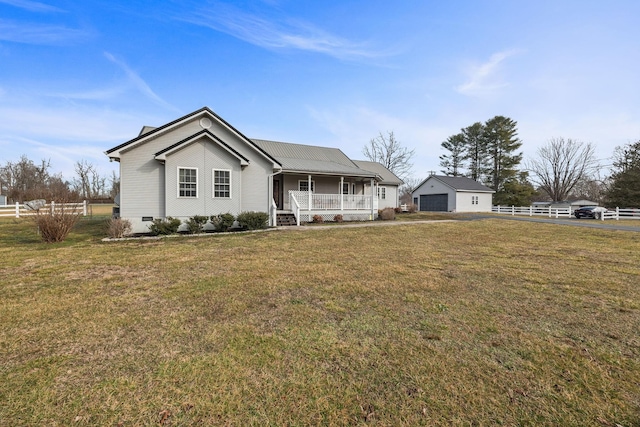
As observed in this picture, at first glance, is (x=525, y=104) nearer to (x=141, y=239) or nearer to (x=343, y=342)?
(x=343, y=342)

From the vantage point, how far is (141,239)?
36.2 ft

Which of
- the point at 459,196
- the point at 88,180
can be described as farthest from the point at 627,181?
the point at 88,180

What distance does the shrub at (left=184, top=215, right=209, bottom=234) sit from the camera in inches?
499

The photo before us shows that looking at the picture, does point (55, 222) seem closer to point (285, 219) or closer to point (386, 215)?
point (285, 219)

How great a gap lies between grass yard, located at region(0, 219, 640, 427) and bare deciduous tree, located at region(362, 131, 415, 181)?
38.8 metres

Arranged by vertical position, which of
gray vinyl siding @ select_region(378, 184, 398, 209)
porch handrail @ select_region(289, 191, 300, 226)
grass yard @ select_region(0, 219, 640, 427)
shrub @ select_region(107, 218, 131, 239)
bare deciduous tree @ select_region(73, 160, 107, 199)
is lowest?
grass yard @ select_region(0, 219, 640, 427)

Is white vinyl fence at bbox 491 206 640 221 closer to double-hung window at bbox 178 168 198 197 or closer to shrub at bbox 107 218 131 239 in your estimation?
double-hung window at bbox 178 168 198 197

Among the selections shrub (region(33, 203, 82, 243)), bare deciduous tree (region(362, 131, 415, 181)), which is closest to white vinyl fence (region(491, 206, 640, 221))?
bare deciduous tree (region(362, 131, 415, 181))

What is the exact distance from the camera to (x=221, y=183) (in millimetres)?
13742

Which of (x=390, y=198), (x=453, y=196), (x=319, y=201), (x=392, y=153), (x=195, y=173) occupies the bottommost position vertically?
(x=319, y=201)

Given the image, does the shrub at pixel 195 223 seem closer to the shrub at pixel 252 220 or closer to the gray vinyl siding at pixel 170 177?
the gray vinyl siding at pixel 170 177

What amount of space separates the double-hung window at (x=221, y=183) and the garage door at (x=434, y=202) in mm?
31233

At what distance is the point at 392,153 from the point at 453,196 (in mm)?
12469

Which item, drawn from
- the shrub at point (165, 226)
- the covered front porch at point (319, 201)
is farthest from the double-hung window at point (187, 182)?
the covered front porch at point (319, 201)
